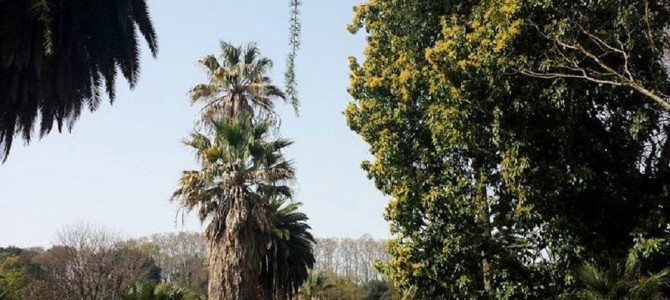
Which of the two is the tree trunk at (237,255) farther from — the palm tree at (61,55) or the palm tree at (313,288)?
the palm tree at (313,288)

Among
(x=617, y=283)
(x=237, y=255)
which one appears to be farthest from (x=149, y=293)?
(x=617, y=283)

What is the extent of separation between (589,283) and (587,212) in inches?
79.2

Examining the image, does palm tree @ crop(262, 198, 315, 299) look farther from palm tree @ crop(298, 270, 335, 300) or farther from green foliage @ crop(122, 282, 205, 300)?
palm tree @ crop(298, 270, 335, 300)

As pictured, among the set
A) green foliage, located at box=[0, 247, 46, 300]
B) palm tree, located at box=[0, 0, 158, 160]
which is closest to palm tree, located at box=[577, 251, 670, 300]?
palm tree, located at box=[0, 0, 158, 160]

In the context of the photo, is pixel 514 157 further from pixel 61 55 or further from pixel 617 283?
pixel 61 55

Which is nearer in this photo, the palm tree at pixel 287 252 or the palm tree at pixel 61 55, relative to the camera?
the palm tree at pixel 61 55

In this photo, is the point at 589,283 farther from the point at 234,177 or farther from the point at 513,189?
the point at 234,177

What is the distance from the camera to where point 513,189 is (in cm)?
1232

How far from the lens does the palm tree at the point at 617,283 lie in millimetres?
10719

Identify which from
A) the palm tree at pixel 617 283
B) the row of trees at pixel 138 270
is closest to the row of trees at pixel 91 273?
the row of trees at pixel 138 270

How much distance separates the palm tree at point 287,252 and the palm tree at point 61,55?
860cm

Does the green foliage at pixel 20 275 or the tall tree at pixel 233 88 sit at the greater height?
the tall tree at pixel 233 88

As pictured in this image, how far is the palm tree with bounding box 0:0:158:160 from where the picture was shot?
29.6 ft

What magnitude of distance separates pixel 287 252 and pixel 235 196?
4.73 meters
